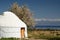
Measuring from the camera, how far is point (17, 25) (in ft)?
120

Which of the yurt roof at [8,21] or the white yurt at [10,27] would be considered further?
the yurt roof at [8,21]

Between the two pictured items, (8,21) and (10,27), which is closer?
(10,27)

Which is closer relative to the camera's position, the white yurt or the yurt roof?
the white yurt

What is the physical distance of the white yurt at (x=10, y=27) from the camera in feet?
118

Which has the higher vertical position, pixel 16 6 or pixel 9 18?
pixel 16 6

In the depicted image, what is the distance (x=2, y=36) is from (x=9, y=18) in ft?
8.87

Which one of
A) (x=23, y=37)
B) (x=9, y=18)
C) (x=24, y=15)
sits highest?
(x=24, y=15)

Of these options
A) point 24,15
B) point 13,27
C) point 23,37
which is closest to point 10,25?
point 13,27

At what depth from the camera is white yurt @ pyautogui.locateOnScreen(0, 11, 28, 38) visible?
118 feet

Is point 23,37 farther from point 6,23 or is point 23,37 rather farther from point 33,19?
point 33,19

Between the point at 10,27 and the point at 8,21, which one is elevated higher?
the point at 8,21

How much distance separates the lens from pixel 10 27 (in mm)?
35969

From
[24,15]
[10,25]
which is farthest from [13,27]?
[24,15]

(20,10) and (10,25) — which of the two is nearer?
(10,25)
